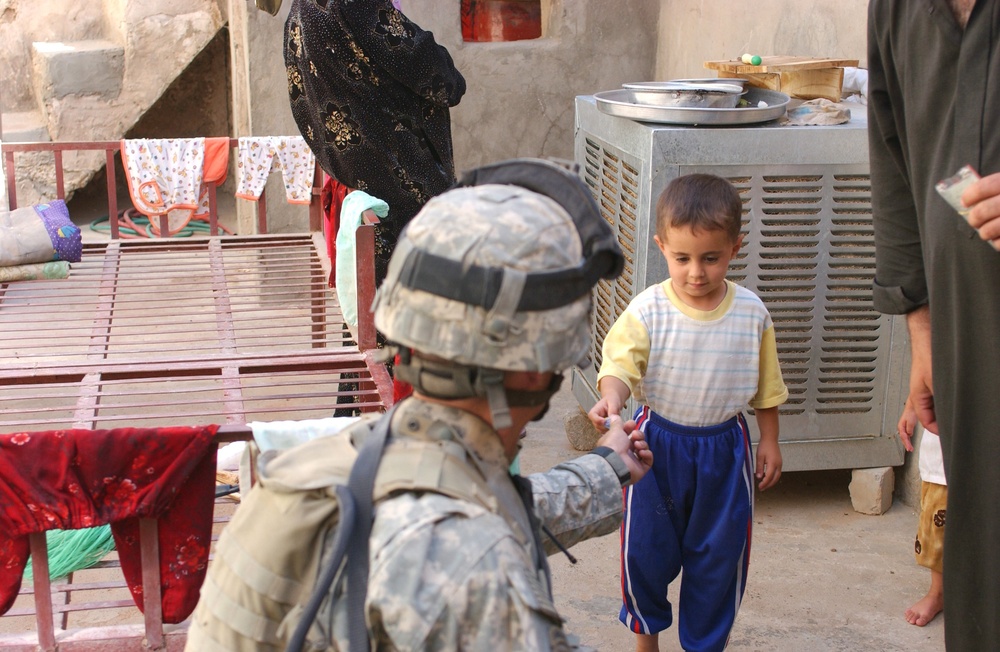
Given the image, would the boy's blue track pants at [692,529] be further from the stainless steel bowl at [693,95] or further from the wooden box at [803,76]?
the wooden box at [803,76]

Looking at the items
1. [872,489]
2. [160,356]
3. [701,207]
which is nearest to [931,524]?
[872,489]

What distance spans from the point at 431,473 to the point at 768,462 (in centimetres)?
177

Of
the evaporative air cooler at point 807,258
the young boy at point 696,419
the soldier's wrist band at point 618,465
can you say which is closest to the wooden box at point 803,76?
the evaporative air cooler at point 807,258

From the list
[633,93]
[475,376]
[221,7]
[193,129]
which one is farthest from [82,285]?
[193,129]

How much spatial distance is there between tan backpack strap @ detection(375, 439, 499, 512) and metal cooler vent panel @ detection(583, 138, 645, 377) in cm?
240

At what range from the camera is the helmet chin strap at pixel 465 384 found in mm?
1357

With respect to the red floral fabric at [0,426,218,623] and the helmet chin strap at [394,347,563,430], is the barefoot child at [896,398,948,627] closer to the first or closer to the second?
the red floral fabric at [0,426,218,623]

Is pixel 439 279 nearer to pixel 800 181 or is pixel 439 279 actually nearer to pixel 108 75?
pixel 800 181

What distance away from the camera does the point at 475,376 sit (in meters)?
1.36

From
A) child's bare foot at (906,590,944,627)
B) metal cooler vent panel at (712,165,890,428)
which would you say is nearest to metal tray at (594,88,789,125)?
metal cooler vent panel at (712,165,890,428)

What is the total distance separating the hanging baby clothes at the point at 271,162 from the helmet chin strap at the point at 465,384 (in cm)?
424

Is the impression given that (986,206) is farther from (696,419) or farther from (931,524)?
(931,524)

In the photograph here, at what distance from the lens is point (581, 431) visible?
15.0ft

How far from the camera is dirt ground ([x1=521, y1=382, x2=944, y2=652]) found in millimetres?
3279
